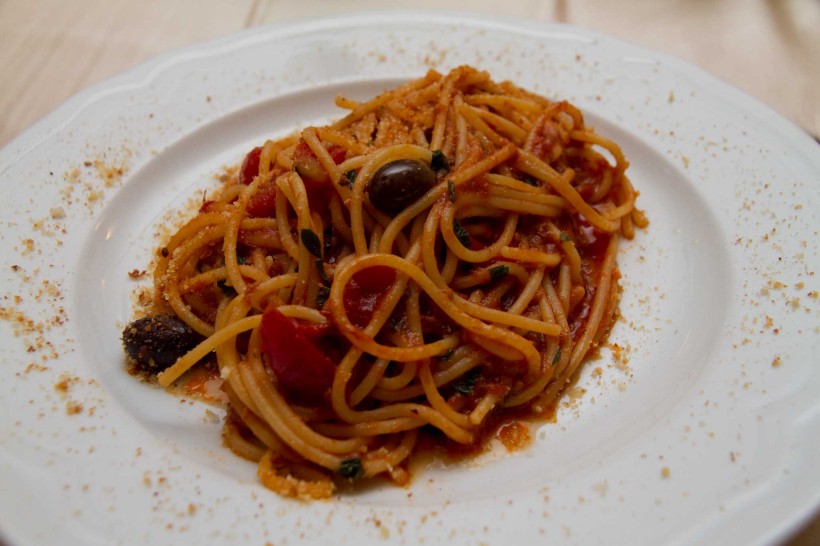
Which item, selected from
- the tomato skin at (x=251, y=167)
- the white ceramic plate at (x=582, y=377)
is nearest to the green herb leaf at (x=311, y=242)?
the tomato skin at (x=251, y=167)

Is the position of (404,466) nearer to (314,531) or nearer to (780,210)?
(314,531)

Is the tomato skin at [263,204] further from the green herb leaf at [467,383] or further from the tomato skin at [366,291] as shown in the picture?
the green herb leaf at [467,383]

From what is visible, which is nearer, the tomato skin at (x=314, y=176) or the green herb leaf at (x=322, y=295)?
the green herb leaf at (x=322, y=295)

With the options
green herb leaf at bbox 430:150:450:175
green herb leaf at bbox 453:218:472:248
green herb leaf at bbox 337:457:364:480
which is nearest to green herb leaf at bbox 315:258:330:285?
green herb leaf at bbox 453:218:472:248

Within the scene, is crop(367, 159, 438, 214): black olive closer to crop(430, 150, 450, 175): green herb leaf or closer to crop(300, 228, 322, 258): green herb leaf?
crop(430, 150, 450, 175): green herb leaf

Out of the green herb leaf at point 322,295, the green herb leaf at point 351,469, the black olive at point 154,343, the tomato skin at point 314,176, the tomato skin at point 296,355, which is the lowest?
the green herb leaf at point 351,469

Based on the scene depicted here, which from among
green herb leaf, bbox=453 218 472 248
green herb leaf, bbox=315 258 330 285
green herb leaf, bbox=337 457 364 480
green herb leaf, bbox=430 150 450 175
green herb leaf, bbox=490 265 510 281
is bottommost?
green herb leaf, bbox=337 457 364 480
